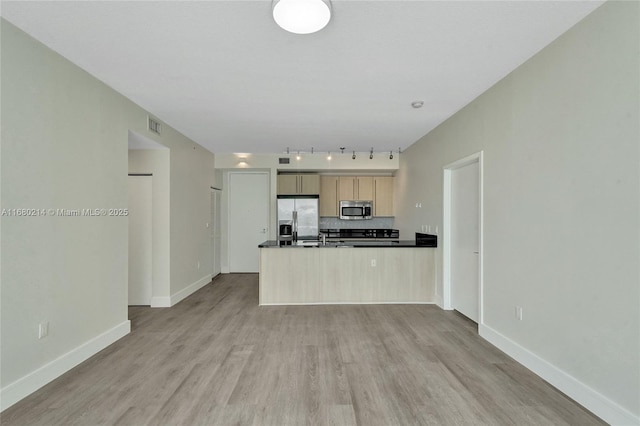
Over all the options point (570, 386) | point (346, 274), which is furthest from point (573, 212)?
point (346, 274)

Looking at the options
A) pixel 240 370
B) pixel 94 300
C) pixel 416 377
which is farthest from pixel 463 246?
pixel 94 300

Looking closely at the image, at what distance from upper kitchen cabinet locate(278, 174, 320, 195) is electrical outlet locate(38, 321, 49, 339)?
4.73 meters

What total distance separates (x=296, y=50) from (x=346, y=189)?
4728mm

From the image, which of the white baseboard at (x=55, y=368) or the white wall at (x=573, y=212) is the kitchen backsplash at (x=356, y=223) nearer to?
the white wall at (x=573, y=212)

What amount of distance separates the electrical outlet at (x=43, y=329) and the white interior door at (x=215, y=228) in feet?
13.7

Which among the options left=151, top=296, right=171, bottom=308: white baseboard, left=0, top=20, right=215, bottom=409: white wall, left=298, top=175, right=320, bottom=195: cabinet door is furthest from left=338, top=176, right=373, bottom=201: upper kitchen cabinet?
left=0, top=20, right=215, bottom=409: white wall

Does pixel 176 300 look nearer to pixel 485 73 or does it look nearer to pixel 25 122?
pixel 25 122

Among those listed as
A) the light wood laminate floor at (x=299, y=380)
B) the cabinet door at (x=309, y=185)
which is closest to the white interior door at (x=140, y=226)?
the light wood laminate floor at (x=299, y=380)

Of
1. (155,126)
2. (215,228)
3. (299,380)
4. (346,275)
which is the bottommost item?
(299,380)

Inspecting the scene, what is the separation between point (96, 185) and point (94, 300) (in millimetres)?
1094

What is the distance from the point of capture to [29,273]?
7.66 feet

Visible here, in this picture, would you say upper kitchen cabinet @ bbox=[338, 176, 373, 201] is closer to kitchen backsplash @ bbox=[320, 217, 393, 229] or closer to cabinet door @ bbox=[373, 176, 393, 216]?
cabinet door @ bbox=[373, 176, 393, 216]

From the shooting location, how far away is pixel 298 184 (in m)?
6.84

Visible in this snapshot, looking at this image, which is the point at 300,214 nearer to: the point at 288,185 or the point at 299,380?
the point at 288,185
